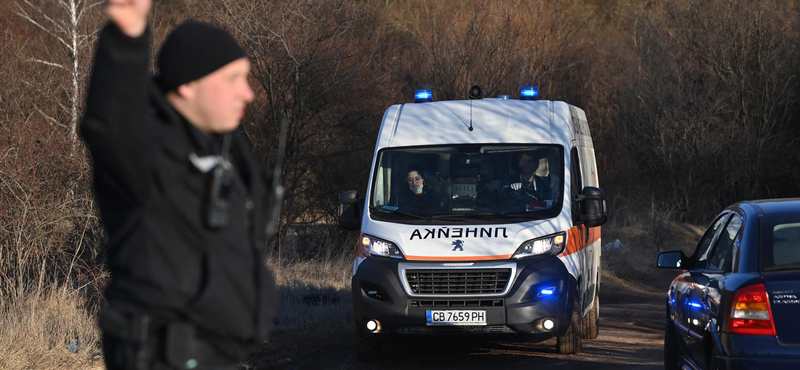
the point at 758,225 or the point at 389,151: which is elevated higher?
the point at 389,151

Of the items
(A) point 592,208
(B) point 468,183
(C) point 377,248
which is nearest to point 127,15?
(C) point 377,248

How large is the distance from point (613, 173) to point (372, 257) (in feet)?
72.1

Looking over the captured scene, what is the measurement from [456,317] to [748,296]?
11.4ft

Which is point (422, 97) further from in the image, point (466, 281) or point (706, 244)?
point (706, 244)

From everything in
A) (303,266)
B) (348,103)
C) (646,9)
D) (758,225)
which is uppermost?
(646,9)

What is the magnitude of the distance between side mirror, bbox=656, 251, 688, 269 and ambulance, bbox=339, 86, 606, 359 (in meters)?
1.39

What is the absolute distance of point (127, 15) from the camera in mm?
2326

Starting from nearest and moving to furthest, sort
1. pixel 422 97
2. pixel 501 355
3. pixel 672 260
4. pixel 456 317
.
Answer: pixel 672 260, pixel 456 317, pixel 501 355, pixel 422 97

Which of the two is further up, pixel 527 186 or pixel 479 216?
pixel 527 186

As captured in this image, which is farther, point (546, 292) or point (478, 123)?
point (478, 123)

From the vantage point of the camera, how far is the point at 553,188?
29.3ft

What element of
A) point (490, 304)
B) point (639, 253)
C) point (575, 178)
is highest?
point (575, 178)

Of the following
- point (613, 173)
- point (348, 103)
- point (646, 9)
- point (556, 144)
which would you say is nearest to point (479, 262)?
point (556, 144)

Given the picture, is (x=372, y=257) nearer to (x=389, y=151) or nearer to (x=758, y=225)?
(x=389, y=151)
